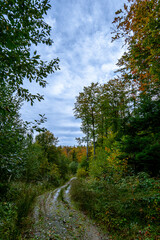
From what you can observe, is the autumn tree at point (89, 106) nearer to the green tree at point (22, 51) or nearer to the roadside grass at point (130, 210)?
the roadside grass at point (130, 210)

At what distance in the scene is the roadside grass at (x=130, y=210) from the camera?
146 inches

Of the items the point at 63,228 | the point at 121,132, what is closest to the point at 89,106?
the point at 121,132

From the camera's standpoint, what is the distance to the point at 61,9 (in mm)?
3125

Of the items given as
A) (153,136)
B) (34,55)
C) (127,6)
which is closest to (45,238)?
(34,55)

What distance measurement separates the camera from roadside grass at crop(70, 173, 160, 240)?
3.71 meters

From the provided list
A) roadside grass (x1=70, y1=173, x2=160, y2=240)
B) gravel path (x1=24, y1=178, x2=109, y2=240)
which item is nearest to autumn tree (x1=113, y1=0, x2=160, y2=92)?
roadside grass (x1=70, y1=173, x2=160, y2=240)

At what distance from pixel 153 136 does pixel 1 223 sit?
23.2ft

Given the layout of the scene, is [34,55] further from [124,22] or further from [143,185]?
[143,185]

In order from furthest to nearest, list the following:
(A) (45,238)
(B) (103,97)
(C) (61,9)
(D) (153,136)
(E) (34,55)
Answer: (B) (103,97) < (D) (153,136) < (A) (45,238) < (C) (61,9) < (E) (34,55)

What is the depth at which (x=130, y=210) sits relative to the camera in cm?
424

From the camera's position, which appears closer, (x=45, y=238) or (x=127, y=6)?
(x=45, y=238)

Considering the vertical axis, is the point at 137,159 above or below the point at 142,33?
below

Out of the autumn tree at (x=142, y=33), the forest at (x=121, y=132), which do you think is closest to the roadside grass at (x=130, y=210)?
the forest at (x=121, y=132)

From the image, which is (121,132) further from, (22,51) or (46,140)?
(46,140)
